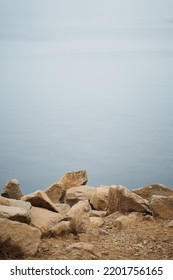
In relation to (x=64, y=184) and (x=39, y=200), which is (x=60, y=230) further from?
(x=64, y=184)

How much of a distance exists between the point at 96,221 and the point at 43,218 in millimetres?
907

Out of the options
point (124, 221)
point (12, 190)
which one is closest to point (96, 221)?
point (124, 221)

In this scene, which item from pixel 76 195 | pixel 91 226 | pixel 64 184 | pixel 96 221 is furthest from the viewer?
pixel 64 184

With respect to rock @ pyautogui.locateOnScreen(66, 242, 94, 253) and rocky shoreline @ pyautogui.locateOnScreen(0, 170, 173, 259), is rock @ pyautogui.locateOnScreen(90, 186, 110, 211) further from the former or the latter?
rock @ pyautogui.locateOnScreen(66, 242, 94, 253)

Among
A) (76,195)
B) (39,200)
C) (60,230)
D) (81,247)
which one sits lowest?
(81,247)

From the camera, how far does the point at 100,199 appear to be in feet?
31.4

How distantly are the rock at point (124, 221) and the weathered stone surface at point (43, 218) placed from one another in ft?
3.16

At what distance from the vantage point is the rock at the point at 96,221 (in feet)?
26.5

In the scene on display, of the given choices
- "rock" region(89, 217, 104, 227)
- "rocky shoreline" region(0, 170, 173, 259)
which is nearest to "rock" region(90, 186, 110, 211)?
"rocky shoreline" region(0, 170, 173, 259)

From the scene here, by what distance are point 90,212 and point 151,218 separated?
1.22m

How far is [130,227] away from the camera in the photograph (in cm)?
790

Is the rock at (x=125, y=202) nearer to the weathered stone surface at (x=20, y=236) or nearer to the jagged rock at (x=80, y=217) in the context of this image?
the jagged rock at (x=80, y=217)

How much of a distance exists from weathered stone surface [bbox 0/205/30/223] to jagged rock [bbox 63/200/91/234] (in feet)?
2.36
